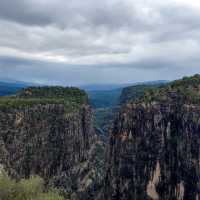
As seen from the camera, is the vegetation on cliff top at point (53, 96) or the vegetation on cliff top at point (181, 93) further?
the vegetation on cliff top at point (53, 96)

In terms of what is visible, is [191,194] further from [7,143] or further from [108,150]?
[7,143]

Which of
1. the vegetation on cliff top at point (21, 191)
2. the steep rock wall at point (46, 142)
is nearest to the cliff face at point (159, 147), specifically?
the steep rock wall at point (46, 142)

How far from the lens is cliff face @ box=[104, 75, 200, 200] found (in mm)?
98500

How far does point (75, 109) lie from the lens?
155 metres

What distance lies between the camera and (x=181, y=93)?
104750mm

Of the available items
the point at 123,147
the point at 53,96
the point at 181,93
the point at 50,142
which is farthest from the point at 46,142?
the point at 181,93

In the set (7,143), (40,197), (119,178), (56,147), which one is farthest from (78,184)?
(40,197)

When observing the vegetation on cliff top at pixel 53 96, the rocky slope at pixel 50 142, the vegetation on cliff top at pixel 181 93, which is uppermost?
the vegetation on cliff top at pixel 181 93

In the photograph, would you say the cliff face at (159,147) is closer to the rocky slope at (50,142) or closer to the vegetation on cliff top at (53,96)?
the rocky slope at (50,142)

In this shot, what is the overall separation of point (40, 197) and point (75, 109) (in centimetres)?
9978

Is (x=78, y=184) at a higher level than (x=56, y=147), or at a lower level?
lower

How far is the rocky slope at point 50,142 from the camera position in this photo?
132 meters

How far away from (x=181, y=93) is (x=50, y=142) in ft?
181

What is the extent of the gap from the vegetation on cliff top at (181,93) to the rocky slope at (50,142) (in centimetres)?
3621
